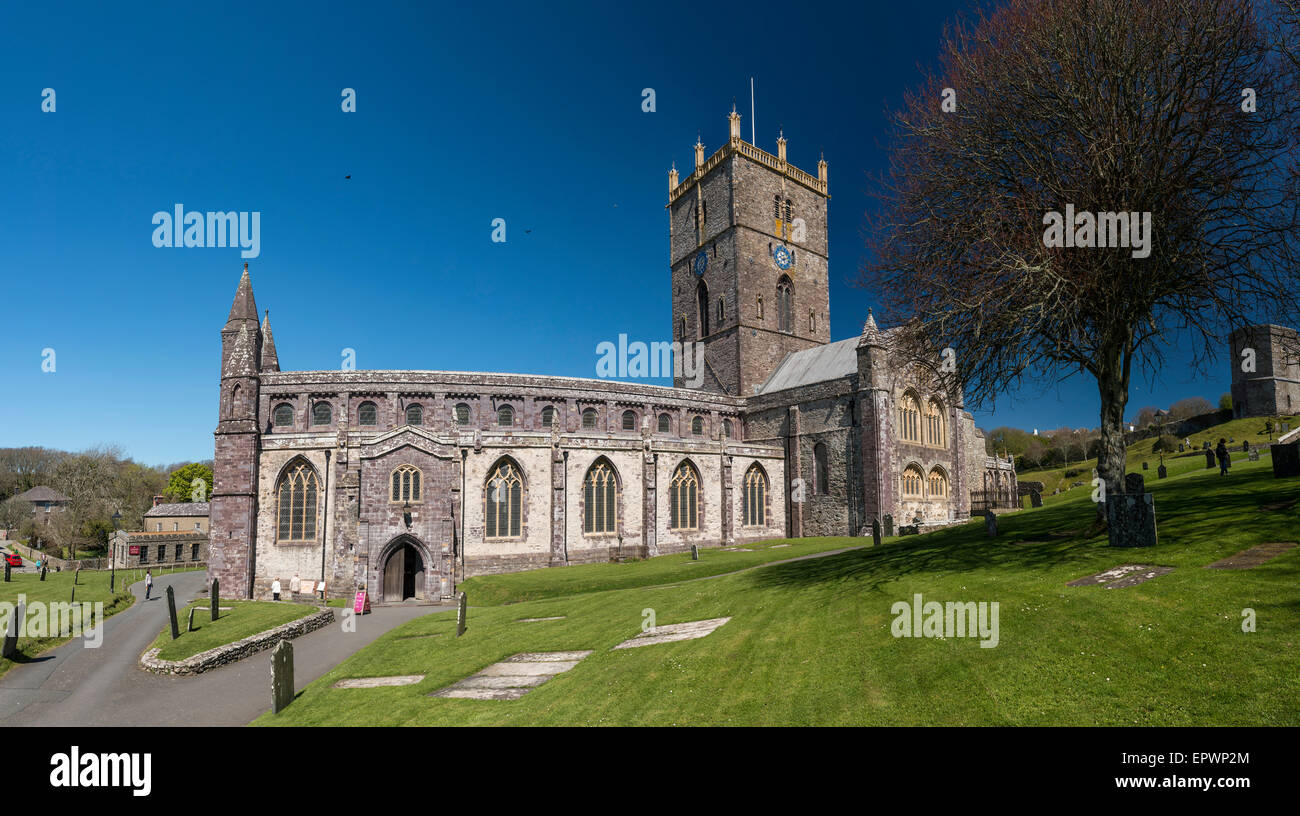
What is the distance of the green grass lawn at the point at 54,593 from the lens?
23172 mm

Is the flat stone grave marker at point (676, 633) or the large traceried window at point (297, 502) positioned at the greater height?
the large traceried window at point (297, 502)

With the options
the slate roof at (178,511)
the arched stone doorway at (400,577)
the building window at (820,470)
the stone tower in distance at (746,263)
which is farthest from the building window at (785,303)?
the slate roof at (178,511)

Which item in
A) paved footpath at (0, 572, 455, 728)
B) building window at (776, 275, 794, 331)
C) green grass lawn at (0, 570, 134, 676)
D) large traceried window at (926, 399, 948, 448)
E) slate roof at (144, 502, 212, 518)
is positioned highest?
building window at (776, 275, 794, 331)

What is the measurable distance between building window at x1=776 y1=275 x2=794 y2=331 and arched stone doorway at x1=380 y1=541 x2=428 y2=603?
109ft

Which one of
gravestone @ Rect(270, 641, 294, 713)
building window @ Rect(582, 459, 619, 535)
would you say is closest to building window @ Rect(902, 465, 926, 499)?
building window @ Rect(582, 459, 619, 535)

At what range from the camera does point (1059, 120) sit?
13453mm

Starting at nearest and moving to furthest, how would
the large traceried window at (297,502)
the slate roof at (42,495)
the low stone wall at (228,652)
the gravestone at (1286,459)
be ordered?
the gravestone at (1286,459), the low stone wall at (228,652), the large traceried window at (297,502), the slate roof at (42,495)

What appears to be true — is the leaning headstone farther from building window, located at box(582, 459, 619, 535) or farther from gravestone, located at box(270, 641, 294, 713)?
building window, located at box(582, 459, 619, 535)

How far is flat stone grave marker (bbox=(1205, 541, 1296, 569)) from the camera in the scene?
9.48 meters

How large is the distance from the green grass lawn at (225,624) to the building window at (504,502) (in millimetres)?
8951

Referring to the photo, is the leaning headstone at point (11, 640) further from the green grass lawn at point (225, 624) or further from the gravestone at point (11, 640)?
the green grass lawn at point (225, 624)
